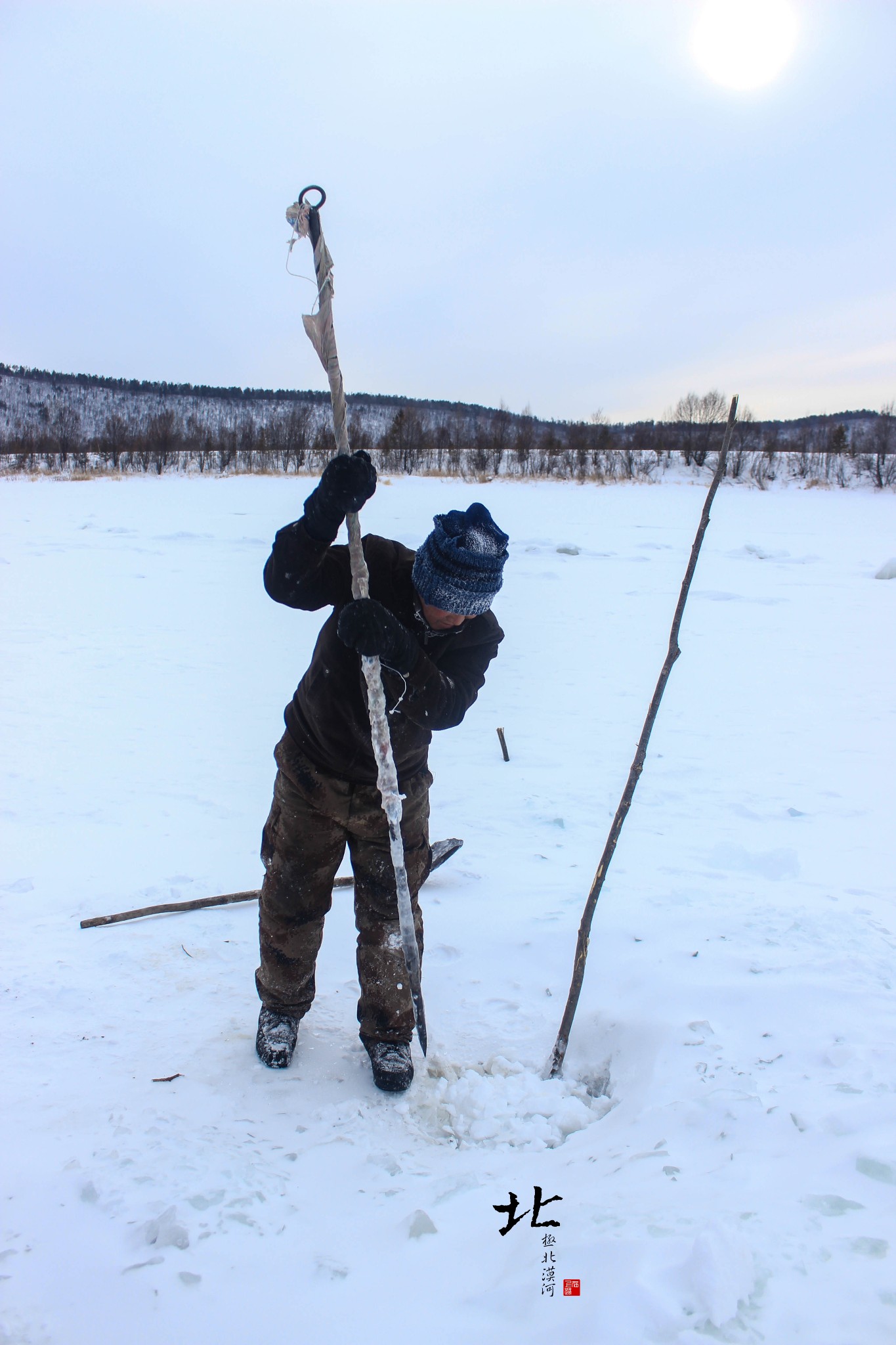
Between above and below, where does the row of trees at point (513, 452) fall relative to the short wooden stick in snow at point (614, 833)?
above

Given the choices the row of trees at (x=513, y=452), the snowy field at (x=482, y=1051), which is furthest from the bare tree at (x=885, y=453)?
the snowy field at (x=482, y=1051)

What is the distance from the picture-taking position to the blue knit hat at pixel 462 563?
73.4 inches

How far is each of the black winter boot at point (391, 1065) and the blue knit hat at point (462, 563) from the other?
1187mm

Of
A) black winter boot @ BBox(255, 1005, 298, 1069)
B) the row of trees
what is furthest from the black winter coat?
the row of trees

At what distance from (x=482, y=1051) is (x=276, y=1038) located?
61 centimetres

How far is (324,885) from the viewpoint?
2.10 metres

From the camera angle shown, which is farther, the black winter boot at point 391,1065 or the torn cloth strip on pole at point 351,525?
the black winter boot at point 391,1065

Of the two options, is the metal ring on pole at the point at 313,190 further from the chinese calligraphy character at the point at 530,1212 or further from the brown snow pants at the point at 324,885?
the chinese calligraphy character at the point at 530,1212

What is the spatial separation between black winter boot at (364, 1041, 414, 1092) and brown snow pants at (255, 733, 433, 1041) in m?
0.02

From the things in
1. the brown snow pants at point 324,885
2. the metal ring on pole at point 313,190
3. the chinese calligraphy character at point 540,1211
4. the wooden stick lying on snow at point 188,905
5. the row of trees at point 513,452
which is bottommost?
the wooden stick lying on snow at point 188,905

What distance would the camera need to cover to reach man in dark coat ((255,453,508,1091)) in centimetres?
189

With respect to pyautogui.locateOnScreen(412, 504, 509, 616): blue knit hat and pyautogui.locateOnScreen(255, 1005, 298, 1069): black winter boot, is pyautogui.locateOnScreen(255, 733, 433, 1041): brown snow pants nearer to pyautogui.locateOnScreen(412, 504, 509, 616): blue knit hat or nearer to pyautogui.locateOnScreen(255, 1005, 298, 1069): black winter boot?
pyautogui.locateOnScreen(255, 1005, 298, 1069): black winter boot

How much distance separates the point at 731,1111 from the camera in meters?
1.76

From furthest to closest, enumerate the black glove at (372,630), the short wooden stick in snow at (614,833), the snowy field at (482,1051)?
the short wooden stick in snow at (614,833)
the black glove at (372,630)
the snowy field at (482,1051)
